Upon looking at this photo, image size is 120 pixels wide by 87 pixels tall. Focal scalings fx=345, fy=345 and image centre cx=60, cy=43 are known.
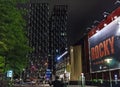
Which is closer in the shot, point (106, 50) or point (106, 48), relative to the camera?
point (106, 48)

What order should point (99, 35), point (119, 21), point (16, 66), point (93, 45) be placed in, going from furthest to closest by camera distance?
point (93, 45) < point (99, 35) < point (119, 21) < point (16, 66)

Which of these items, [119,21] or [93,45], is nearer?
[119,21]

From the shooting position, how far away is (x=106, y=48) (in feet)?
250

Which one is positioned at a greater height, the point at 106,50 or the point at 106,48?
the point at 106,48

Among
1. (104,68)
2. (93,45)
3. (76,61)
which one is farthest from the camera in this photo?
(76,61)

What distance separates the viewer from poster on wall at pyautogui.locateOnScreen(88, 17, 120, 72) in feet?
219

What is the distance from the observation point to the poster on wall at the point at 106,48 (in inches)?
2634

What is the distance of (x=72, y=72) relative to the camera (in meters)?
130

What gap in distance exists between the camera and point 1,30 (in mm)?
21859

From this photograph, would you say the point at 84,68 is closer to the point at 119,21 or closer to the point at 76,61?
the point at 76,61

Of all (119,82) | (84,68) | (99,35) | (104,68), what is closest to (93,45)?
(99,35)

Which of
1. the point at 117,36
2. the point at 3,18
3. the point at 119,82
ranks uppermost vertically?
the point at 117,36

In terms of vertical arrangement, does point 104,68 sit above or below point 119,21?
below

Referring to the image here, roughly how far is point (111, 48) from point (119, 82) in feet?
48.9
